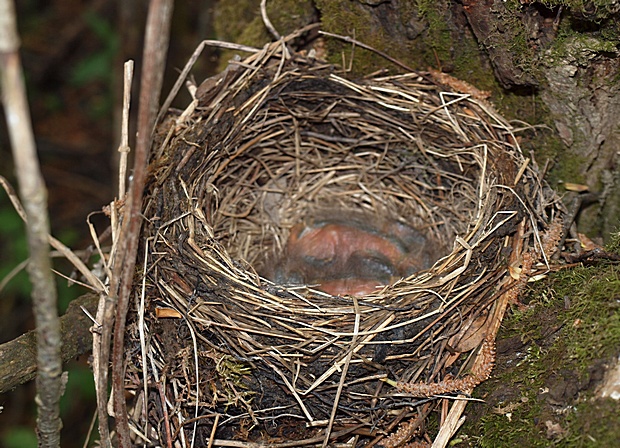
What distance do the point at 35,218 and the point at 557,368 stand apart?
121 centimetres

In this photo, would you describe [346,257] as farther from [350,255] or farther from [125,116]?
[125,116]

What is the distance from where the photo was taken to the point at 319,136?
7.84ft

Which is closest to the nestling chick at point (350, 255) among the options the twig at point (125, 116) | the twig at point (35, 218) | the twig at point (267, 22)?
the twig at point (267, 22)

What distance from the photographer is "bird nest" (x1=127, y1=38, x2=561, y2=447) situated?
167 centimetres

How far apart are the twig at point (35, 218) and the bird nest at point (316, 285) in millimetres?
427

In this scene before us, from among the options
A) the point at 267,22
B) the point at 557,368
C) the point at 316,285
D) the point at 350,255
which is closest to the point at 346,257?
the point at 350,255

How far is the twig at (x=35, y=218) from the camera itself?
933mm

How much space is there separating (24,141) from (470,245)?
1.26 metres

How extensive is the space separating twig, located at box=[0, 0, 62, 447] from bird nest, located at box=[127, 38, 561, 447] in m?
0.43

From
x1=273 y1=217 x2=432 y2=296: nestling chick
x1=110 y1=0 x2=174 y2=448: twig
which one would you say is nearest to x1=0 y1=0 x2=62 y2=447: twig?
x1=110 y1=0 x2=174 y2=448: twig

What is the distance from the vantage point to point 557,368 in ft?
4.95

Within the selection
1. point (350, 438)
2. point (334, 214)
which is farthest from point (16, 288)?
point (350, 438)

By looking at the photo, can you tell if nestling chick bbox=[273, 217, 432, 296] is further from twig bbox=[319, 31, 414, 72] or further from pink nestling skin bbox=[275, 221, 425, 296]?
twig bbox=[319, 31, 414, 72]

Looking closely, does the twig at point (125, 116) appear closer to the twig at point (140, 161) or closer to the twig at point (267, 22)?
the twig at point (140, 161)
